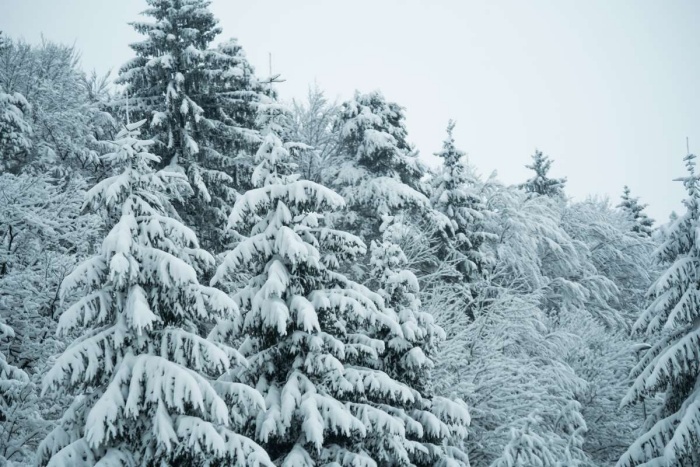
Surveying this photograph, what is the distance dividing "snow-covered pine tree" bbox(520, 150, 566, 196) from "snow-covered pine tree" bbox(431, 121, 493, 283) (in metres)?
16.6

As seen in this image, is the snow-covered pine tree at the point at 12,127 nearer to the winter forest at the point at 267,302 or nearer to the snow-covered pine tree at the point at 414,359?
the winter forest at the point at 267,302

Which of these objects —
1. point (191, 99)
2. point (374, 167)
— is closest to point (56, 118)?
point (191, 99)

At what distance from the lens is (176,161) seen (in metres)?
16.3

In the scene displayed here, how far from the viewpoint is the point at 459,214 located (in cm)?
2127

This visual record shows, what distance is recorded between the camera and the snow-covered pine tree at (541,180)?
36375 mm

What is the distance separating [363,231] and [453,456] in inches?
384

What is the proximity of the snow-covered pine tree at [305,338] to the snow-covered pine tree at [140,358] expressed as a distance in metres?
1.14

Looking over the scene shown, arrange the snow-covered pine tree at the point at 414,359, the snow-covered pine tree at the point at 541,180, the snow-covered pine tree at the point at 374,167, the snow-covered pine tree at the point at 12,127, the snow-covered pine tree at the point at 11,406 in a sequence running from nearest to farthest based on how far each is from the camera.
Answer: the snow-covered pine tree at the point at 11,406 < the snow-covered pine tree at the point at 414,359 < the snow-covered pine tree at the point at 12,127 < the snow-covered pine tree at the point at 374,167 < the snow-covered pine tree at the point at 541,180

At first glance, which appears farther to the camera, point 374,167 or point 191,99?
point 374,167

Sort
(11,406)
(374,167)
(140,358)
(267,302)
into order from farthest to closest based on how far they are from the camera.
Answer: (374,167), (11,406), (267,302), (140,358)

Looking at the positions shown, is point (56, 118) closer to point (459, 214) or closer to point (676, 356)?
point (459, 214)

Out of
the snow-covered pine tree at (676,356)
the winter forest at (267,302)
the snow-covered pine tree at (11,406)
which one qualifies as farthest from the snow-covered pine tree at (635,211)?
the snow-covered pine tree at (11,406)

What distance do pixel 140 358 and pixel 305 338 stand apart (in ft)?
10.4

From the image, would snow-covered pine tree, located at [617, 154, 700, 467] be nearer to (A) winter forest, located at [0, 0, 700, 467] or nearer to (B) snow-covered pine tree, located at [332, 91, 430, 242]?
(A) winter forest, located at [0, 0, 700, 467]
